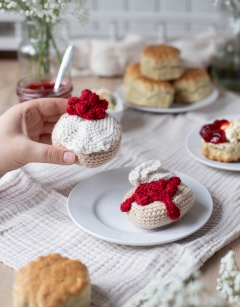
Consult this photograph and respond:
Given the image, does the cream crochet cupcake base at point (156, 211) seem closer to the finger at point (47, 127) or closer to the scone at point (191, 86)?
the finger at point (47, 127)

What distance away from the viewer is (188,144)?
Result: 1.34 metres

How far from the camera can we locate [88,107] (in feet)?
3.30

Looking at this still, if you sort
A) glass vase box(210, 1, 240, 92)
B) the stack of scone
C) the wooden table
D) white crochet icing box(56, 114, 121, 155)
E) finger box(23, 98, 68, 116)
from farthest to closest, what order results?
glass vase box(210, 1, 240, 92) < the stack of scone < finger box(23, 98, 68, 116) < white crochet icing box(56, 114, 121, 155) < the wooden table

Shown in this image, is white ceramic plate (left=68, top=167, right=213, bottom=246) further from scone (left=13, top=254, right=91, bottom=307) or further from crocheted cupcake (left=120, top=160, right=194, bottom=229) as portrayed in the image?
scone (left=13, top=254, right=91, bottom=307)

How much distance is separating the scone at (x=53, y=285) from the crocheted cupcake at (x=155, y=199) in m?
0.20

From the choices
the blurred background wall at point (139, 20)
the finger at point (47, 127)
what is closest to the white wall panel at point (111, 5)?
the blurred background wall at point (139, 20)

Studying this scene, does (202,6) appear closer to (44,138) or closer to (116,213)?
(44,138)

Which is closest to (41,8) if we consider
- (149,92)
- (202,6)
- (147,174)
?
(149,92)

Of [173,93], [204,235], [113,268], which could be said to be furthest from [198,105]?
[113,268]

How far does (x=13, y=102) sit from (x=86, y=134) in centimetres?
81

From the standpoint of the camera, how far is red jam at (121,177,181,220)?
93cm

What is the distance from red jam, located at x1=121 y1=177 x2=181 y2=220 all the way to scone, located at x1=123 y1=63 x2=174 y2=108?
→ 63 cm

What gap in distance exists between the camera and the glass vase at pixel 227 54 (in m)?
1.73

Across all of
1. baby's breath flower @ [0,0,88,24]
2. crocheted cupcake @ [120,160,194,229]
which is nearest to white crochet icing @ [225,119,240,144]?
crocheted cupcake @ [120,160,194,229]
